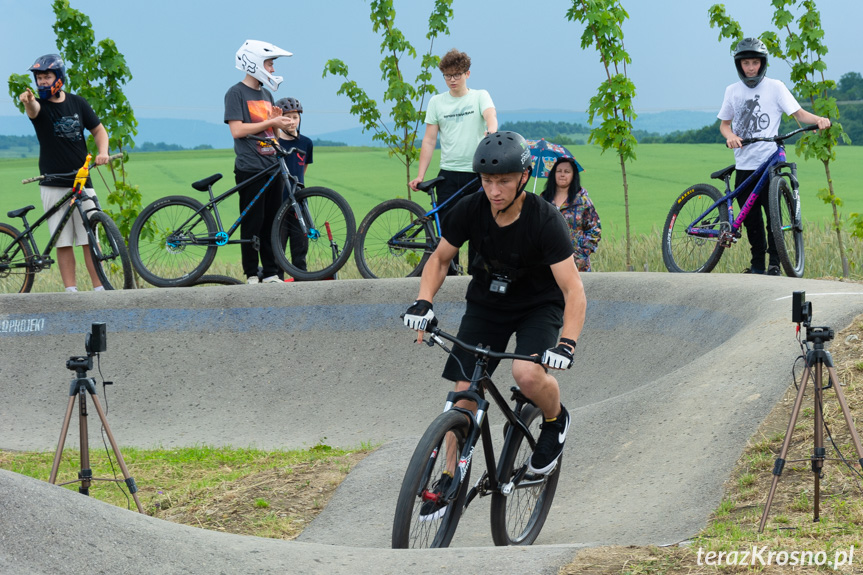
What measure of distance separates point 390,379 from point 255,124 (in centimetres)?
282

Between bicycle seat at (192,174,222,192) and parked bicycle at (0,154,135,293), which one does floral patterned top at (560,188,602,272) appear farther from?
parked bicycle at (0,154,135,293)

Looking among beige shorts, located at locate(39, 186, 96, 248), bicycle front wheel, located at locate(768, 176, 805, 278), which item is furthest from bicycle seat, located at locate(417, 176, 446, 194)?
beige shorts, located at locate(39, 186, 96, 248)

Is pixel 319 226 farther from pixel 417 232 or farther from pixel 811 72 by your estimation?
pixel 811 72

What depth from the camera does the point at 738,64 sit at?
8789 millimetres

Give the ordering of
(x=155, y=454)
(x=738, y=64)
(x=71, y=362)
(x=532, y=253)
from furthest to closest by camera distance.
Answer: (x=738, y=64) < (x=155, y=454) < (x=71, y=362) < (x=532, y=253)

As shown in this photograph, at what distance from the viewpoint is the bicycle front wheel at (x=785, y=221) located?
28.1 ft

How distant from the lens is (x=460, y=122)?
879 centimetres

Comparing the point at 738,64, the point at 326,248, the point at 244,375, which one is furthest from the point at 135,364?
the point at 738,64

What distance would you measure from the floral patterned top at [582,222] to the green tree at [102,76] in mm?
7027

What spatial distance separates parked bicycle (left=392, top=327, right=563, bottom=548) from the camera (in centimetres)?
398

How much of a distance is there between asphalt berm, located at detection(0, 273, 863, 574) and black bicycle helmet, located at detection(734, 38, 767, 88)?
1910 mm

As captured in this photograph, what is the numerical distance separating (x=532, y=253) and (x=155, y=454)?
15.5 feet

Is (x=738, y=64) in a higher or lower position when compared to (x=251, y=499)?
higher

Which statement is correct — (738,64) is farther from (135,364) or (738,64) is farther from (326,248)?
(135,364)
